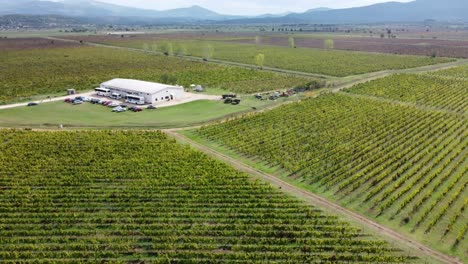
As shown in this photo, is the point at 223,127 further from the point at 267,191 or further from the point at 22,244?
the point at 22,244

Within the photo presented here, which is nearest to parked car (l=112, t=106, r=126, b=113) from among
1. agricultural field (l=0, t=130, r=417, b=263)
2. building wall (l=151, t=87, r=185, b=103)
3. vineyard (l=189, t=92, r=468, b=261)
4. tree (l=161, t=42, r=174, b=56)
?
building wall (l=151, t=87, r=185, b=103)

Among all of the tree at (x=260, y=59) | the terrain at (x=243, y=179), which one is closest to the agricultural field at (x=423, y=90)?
the terrain at (x=243, y=179)

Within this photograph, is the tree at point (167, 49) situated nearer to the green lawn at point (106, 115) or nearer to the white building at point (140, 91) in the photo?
the white building at point (140, 91)

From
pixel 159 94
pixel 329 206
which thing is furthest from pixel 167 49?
pixel 329 206

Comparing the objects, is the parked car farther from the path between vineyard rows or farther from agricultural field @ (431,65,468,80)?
agricultural field @ (431,65,468,80)

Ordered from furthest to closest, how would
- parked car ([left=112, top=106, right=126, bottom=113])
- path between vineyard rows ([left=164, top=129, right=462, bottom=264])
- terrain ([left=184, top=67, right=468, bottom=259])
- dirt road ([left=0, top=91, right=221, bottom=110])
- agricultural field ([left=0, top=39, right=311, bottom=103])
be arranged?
agricultural field ([left=0, top=39, right=311, bottom=103]) → dirt road ([left=0, top=91, right=221, bottom=110]) → parked car ([left=112, top=106, right=126, bottom=113]) → terrain ([left=184, top=67, right=468, bottom=259]) → path between vineyard rows ([left=164, top=129, right=462, bottom=264])

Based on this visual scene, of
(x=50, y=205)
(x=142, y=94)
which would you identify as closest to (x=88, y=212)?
(x=50, y=205)
